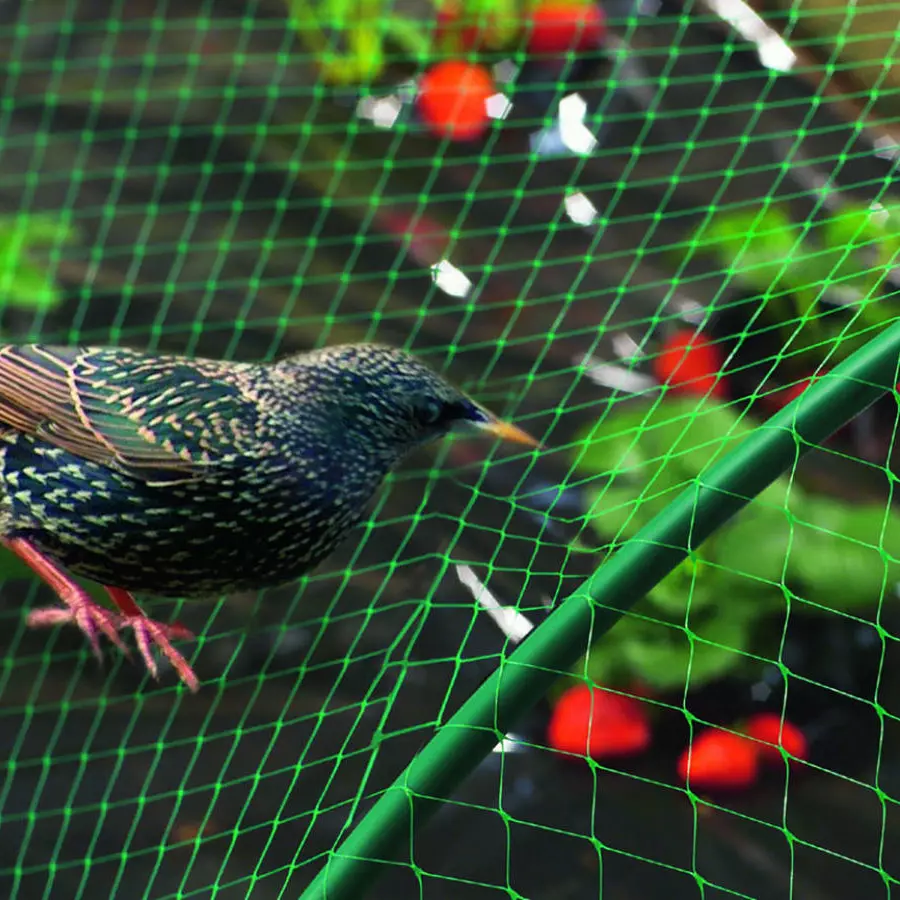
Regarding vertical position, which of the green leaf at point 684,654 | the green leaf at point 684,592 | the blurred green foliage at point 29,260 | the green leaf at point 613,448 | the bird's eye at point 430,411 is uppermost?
the blurred green foliage at point 29,260

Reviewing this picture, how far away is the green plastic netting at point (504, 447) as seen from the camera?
237 cm

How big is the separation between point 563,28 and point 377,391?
1.53 m

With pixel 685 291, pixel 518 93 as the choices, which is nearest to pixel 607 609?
pixel 685 291

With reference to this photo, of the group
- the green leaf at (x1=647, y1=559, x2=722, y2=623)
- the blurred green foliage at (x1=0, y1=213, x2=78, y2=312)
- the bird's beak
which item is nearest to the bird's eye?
the bird's beak

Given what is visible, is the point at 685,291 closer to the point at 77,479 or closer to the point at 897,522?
the point at 897,522

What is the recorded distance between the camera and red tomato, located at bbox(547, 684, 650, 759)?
2.50 meters

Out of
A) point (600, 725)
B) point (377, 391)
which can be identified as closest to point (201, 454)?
point (377, 391)

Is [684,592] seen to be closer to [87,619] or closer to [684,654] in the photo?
[684,654]

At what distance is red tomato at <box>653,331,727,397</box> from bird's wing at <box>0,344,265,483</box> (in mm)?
949

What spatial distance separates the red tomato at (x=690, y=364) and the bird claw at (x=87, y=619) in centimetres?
115

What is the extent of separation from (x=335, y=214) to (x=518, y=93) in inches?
22.0

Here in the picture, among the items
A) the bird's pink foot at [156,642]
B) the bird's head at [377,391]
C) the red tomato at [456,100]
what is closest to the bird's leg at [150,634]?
the bird's pink foot at [156,642]

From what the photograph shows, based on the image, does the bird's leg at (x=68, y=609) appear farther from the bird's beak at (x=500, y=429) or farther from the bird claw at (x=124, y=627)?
the bird's beak at (x=500, y=429)

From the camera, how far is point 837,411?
184 centimetres
